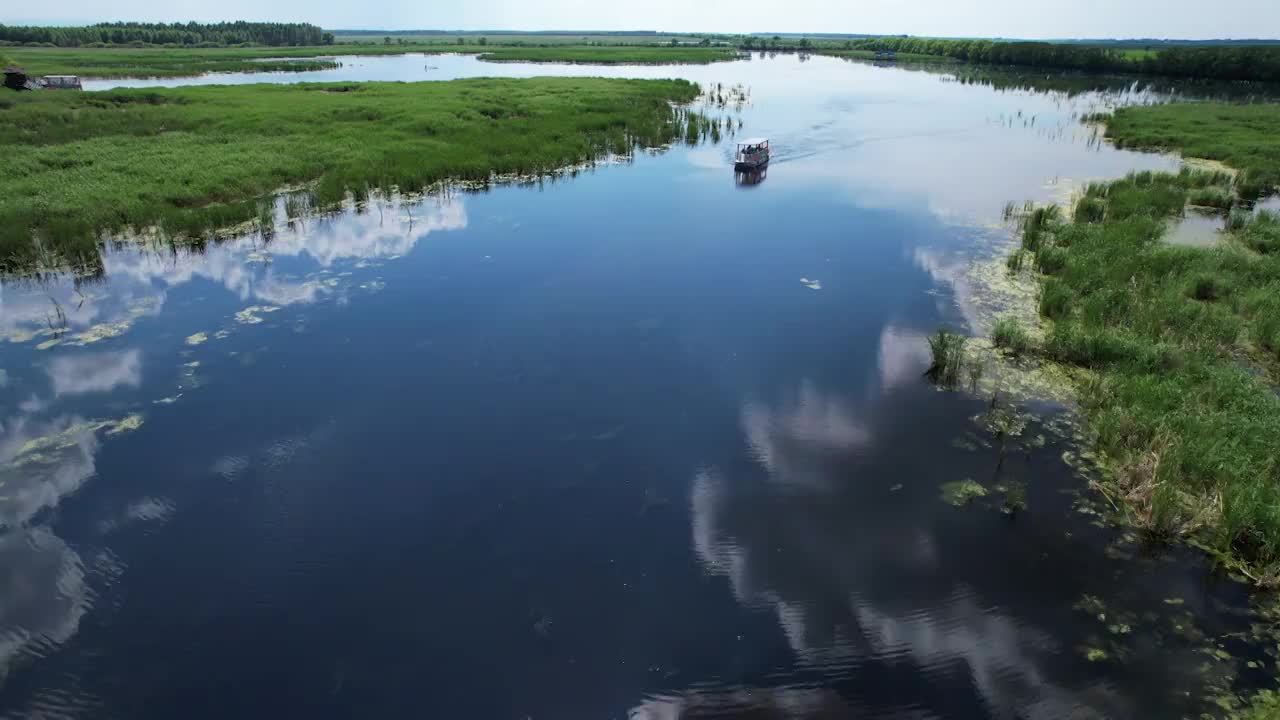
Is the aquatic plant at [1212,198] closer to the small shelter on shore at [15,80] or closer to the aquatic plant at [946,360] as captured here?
the aquatic plant at [946,360]

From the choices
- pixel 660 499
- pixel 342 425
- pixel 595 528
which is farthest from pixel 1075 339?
pixel 342 425

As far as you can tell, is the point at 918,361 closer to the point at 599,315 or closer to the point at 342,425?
the point at 599,315

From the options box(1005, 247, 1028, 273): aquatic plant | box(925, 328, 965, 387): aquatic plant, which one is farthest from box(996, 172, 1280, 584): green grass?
box(925, 328, 965, 387): aquatic plant

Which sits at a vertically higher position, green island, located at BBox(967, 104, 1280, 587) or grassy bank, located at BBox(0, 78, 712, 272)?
grassy bank, located at BBox(0, 78, 712, 272)

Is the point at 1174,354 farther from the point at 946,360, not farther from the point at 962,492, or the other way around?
the point at 962,492

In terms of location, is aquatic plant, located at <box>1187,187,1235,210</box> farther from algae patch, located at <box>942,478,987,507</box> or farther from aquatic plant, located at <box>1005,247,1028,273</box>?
algae patch, located at <box>942,478,987,507</box>

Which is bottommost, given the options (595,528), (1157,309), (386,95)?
(595,528)

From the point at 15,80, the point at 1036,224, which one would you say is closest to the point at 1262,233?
the point at 1036,224
